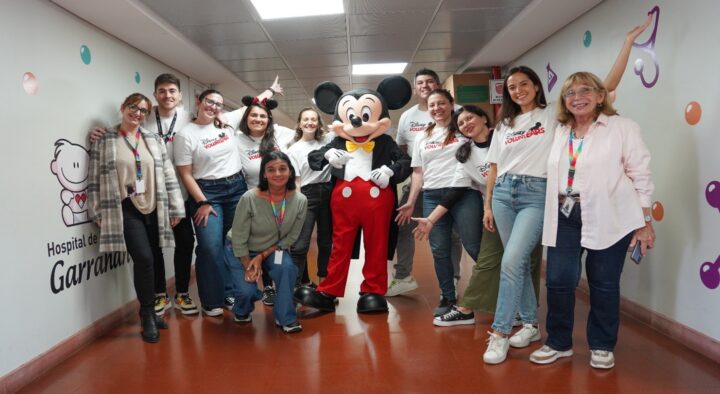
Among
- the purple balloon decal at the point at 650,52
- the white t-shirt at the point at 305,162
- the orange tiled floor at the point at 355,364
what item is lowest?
the orange tiled floor at the point at 355,364

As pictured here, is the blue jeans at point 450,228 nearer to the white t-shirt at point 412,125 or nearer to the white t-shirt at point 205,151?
the white t-shirt at point 412,125

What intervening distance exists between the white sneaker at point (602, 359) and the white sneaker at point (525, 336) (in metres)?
0.34

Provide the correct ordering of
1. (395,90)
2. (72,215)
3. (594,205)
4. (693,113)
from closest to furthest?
1. (594,205)
2. (693,113)
3. (72,215)
4. (395,90)

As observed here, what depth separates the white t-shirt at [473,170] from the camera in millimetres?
2684

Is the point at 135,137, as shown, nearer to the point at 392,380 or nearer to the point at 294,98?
the point at 392,380

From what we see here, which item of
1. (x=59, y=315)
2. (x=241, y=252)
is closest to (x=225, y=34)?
(x=241, y=252)

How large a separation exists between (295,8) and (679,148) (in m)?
2.80

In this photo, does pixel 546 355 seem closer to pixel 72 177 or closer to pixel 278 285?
pixel 278 285

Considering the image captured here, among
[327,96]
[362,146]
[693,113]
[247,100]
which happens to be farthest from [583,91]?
[247,100]

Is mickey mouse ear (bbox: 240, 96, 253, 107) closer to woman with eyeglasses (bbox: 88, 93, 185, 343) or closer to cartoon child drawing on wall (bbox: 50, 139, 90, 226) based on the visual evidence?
woman with eyeglasses (bbox: 88, 93, 185, 343)

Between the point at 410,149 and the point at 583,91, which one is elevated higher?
the point at 583,91

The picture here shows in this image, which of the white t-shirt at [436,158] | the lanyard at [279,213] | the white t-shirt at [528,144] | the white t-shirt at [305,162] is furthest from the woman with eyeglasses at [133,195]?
the white t-shirt at [528,144]

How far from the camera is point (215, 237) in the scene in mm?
3059

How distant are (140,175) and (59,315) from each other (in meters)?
0.89
